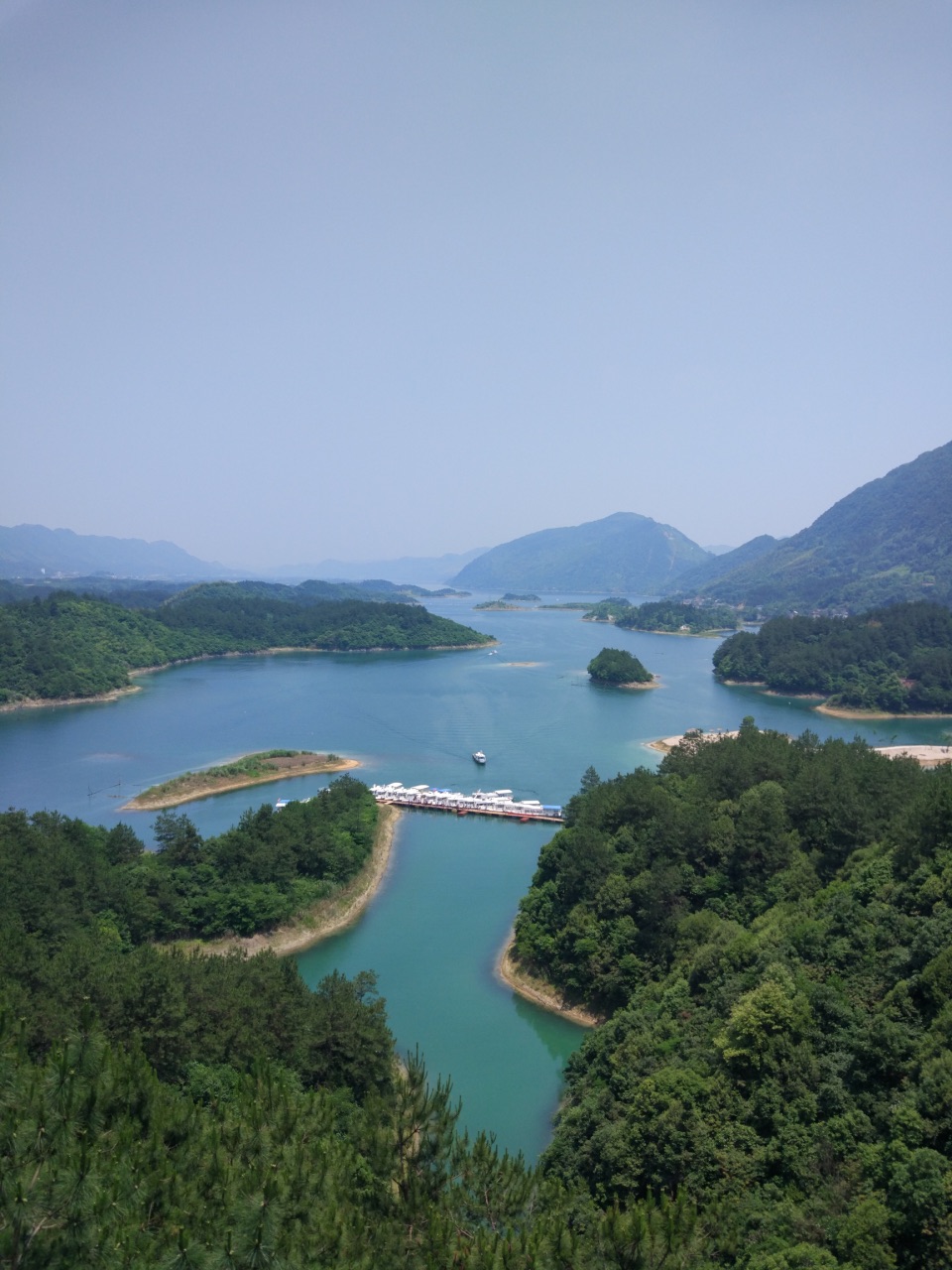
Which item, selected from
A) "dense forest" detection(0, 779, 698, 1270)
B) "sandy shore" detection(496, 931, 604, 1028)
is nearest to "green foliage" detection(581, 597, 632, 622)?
"sandy shore" detection(496, 931, 604, 1028)

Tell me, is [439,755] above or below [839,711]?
below

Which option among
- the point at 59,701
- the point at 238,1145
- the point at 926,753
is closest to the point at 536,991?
the point at 238,1145

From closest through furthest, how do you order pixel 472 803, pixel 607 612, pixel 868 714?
1. pixel 472 803
2. pixel 868 714
3. pixel 607 612

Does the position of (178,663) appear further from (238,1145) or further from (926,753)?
(238,1145)

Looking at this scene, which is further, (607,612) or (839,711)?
(607,612)

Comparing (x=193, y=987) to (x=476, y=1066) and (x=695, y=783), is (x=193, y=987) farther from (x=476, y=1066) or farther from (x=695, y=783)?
(x=695, y=783)
